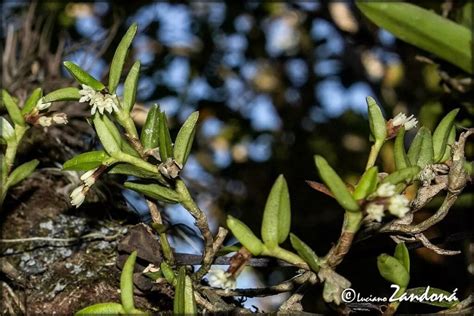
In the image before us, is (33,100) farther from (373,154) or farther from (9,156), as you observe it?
(373,154)

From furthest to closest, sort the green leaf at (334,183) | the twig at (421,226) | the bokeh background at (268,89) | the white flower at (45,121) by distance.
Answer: the bokeh background at (268,89), the white flower at (45,121), the twig at (421,226), the green leaf at (334,183)

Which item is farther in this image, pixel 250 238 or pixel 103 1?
pixel 103 1

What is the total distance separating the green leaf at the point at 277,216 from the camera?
0.56m

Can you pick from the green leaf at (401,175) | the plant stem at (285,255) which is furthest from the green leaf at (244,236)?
the green leaf at (401,175)

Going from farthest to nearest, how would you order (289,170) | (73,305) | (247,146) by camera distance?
(247,146), (289,170), (73,305)

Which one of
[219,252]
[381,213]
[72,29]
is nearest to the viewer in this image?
[381,213]

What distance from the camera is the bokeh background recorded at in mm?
1374

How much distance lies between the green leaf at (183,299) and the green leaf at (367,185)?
149 millimetres

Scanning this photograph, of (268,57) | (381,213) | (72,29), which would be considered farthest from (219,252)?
(268,57)

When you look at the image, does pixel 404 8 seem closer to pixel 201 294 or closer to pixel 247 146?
pixel 201 294

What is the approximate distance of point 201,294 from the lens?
2.14 feet

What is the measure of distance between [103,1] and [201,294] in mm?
1199

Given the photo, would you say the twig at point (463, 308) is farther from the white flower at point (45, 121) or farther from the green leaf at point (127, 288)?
the white flower at point (45, 121)

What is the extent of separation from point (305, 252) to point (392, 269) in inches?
2.9
